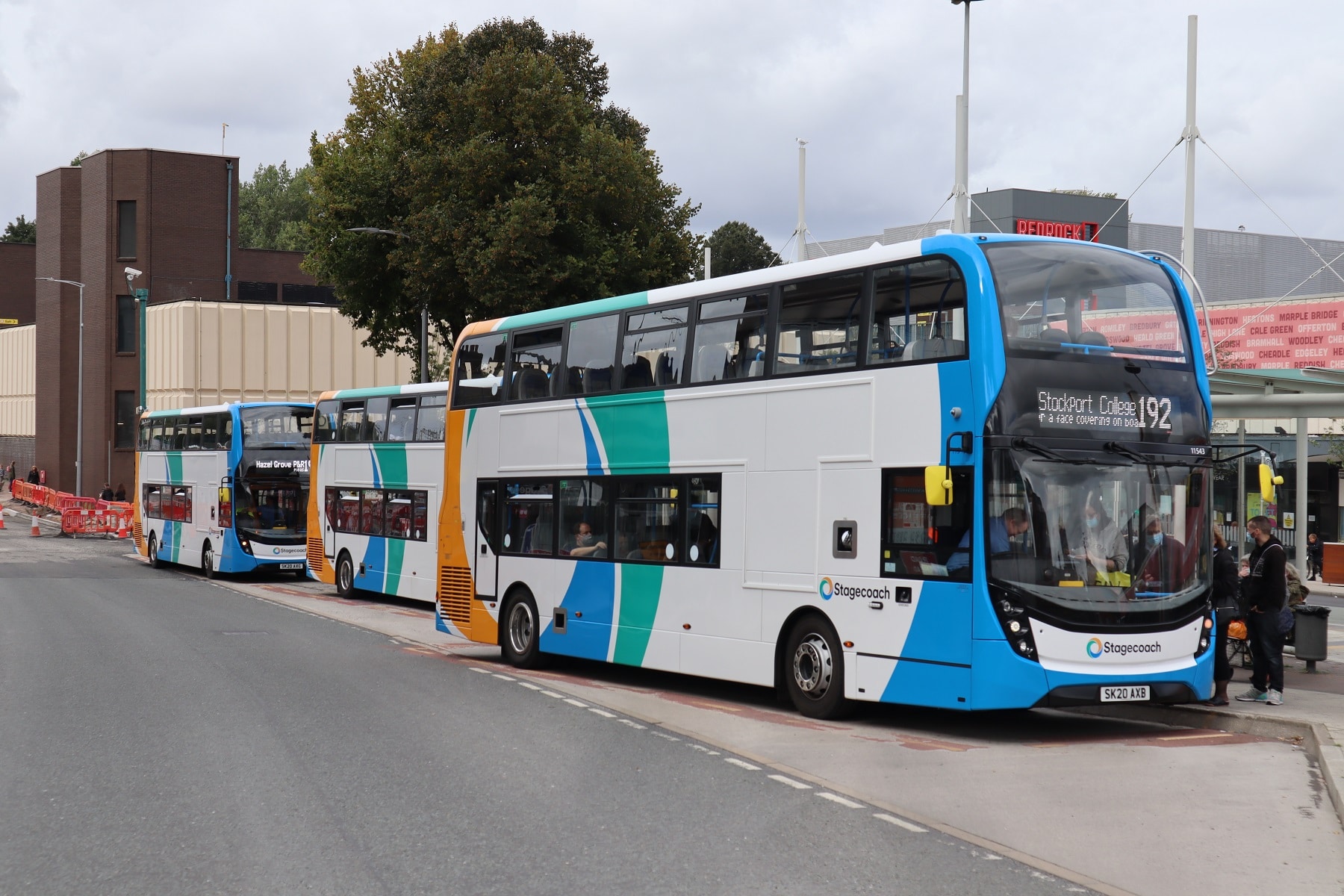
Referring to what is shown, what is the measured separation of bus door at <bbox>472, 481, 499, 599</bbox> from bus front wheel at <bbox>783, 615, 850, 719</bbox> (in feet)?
19.2

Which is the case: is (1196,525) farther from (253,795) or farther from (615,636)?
(253,795)

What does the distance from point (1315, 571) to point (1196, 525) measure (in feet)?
104

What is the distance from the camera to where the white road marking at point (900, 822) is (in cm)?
796

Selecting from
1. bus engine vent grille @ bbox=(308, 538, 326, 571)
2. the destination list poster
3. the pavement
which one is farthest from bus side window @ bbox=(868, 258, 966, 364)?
the destination list poster

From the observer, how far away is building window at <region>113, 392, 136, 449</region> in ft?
207

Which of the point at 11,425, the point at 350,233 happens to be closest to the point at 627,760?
the point at 350,233

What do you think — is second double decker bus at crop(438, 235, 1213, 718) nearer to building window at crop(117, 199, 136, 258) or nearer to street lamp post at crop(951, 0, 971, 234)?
street lamp post at crop(951, 0, 971, 234)

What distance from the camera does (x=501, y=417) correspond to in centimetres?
1761

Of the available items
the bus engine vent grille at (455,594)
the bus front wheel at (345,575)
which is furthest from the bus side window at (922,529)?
the bus front wheel at (345,575)

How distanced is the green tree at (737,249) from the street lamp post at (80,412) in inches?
1371

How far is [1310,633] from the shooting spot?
1488cm

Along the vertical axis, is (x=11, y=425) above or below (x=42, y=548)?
above

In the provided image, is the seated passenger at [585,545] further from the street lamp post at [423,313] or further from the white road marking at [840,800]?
the street lamp post at [423,313]

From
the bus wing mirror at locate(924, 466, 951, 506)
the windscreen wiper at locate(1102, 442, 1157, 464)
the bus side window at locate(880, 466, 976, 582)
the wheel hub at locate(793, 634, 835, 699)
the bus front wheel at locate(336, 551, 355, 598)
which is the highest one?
the windscreen wiper at locate(1102, 442, 1157, 464)
